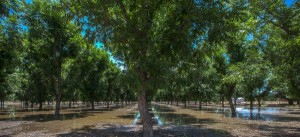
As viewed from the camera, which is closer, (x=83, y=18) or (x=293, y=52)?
(x=83, y=18)

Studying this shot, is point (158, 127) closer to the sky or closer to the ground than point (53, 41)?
closer to the ground

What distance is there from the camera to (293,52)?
42.6ft

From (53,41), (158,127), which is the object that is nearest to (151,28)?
(158,127)

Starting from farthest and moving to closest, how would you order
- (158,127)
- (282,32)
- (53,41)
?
(53,41), (158,127), (282,32)

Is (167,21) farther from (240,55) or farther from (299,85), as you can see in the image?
(240,55)

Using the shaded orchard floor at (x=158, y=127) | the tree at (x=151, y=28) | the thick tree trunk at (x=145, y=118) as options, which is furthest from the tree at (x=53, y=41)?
the thick tree trunk at (x=145, y=118)

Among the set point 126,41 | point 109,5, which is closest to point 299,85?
point 126,41

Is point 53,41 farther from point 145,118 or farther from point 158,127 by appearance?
point 145,118

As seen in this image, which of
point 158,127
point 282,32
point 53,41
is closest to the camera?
point 282,32

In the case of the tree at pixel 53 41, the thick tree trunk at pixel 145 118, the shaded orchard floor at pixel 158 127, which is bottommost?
the shaded orchard floor at pixel 158 127

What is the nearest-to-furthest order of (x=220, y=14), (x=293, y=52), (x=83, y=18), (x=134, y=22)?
(x=220, y=14)
(x=134, y=22)
(x=83, y=18)
(x=293, y=52)

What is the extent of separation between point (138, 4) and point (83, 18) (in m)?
2.80

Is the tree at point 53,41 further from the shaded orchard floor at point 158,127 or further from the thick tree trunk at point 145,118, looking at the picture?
the thick tree trunk at point 145,118

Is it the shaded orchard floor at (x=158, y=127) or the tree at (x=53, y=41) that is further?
the tree at (x=53, y=41)
